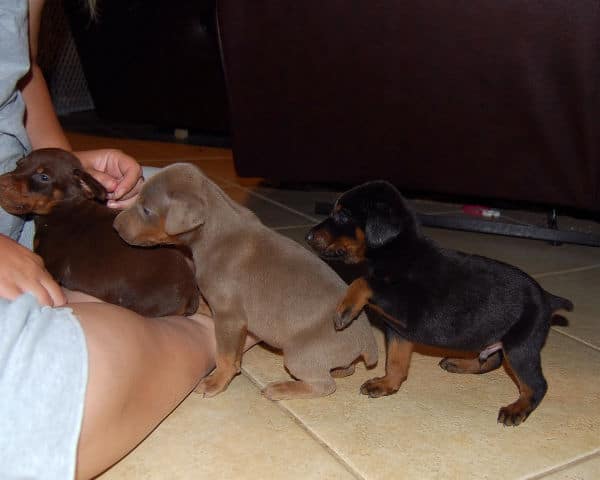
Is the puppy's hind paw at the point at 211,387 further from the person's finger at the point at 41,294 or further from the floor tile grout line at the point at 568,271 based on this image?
the floor tile grout line at the point at 568,271

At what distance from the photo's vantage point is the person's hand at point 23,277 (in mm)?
1337

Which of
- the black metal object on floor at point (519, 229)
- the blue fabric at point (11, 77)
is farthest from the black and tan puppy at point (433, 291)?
the black metal object on floor at point (519, 229)

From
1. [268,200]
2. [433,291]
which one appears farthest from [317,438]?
[268,200]

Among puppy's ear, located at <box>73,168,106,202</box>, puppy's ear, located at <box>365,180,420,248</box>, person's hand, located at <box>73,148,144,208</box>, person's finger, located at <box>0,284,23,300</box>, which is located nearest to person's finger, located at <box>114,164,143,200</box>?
person's hand, located at <box>73,148,144,208</box>

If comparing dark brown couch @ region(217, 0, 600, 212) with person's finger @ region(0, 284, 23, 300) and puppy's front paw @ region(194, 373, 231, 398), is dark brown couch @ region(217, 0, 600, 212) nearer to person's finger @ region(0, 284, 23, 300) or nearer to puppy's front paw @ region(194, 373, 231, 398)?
puppy's front paw @ region(194, 373, 231, 398)

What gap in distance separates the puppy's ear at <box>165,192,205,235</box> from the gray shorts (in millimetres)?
399

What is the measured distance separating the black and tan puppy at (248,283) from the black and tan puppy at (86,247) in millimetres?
108

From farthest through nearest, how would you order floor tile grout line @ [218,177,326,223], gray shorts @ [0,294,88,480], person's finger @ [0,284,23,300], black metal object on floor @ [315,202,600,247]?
floor tile grout line @ [218,177,326,223] < black metal object on floor @ [315,202,600,247] < person's finger @ [0,284,23,300] < gray shorts @ [0,294,88,480]

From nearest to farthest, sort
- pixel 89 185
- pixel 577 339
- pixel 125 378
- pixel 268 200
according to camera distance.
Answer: pixel 125 378, pixel 89 185, pixel 577 339, pixel 268 200

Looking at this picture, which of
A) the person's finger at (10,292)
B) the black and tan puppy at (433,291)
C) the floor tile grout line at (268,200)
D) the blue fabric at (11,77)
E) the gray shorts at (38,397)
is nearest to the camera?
the gray shorts at (38,397)

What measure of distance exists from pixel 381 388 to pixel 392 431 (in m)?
0.15

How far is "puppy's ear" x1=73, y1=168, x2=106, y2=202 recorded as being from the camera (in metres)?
1.84

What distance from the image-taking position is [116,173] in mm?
2105

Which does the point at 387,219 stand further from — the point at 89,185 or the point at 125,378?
the point at 89,185
